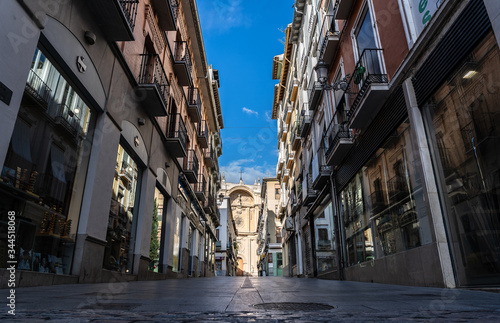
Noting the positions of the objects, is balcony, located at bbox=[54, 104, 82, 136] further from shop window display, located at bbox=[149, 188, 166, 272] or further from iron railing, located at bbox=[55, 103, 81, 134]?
shop window display, located at bbox=[149, 188, 166, 272]

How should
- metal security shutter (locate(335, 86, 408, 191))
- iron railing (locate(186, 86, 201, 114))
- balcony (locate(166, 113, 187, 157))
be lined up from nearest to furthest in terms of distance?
metal security shutter (locate(335, 86, 408, 191)) → balcony (locate(166, 113, 187, 157)) → iron railing (locate(186, 86, 201, 114))

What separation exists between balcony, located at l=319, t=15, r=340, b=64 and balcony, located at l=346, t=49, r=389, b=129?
294 centimetres

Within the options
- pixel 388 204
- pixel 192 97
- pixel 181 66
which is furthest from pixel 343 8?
pixel 192 97

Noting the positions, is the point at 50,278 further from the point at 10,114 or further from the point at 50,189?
the point at 10,114

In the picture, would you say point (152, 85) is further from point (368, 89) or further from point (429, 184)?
point (429, 184)

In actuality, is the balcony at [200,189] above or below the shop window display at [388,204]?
above

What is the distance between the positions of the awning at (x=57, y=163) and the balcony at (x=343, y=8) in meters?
8.52

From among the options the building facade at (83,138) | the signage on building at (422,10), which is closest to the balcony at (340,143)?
the signage on building at (422,10)

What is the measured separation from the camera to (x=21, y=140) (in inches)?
176

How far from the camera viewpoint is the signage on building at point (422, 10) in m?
5.38

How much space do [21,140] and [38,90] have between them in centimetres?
90

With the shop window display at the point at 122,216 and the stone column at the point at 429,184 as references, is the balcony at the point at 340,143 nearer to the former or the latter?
the stone column at the point at 429,184

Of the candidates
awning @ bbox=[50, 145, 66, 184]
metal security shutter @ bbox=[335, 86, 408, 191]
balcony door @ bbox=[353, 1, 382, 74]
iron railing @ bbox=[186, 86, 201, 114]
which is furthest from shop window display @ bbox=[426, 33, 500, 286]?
iron railing @ bbox=[186, 86, 201, 114]

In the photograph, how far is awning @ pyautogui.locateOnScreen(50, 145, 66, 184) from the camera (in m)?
5.39
